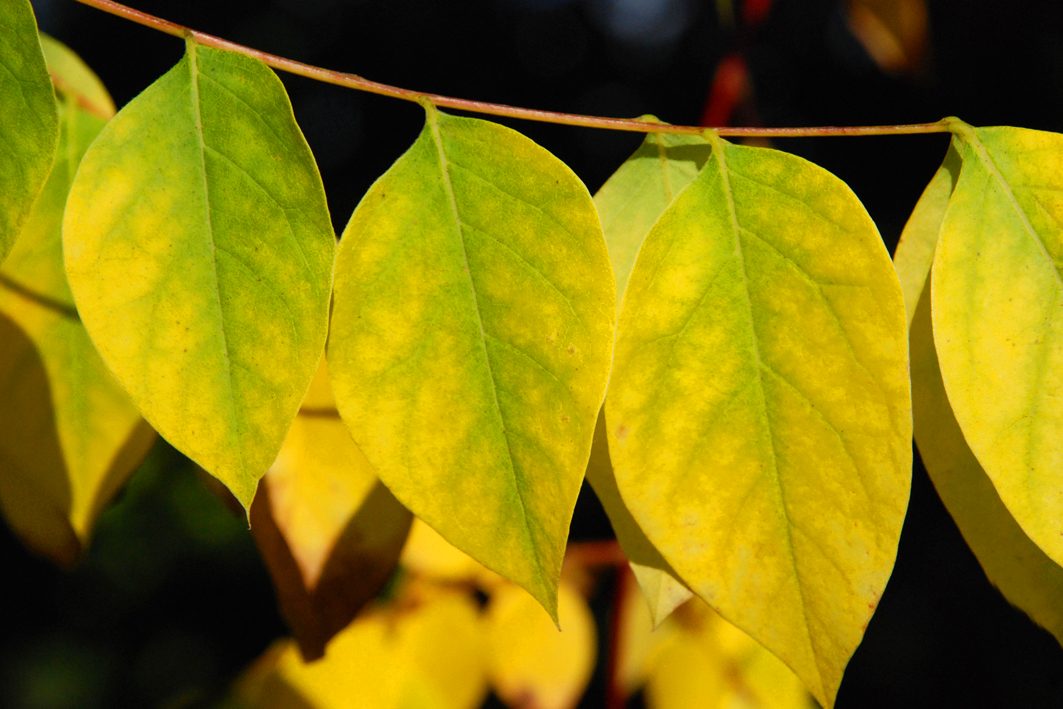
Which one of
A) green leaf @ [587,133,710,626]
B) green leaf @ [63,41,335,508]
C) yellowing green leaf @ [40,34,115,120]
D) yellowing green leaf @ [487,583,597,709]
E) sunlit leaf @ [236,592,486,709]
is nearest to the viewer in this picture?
green leaf @ [63,41,335,508]

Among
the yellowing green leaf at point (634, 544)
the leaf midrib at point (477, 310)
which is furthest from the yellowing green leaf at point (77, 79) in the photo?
the yellowing green leaf at point (634, 544)

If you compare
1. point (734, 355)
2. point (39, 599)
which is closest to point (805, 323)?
point (734, 355)

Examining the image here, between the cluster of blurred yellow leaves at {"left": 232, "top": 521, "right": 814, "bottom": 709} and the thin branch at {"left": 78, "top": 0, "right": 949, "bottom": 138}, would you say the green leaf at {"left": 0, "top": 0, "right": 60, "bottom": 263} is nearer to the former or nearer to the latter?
the thin branch at {"left": 78, "top": 0, "right": 949, "bottom": 138}

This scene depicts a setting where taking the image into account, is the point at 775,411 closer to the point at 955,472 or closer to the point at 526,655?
the point at 955,472

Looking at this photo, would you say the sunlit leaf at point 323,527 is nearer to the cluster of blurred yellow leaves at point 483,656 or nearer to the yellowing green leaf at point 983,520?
the cluster of blurred yellow leaves at point 483,656

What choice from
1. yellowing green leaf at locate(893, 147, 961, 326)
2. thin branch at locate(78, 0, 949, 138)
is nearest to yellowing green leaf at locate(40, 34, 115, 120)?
thin branch at locate(78, 0, 949, 138)

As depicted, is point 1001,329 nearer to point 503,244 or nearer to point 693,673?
point 503,244

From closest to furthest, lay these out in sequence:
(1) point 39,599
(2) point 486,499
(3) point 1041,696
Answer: (2) point 486,499 < (3) point 1041,696 < (1) point 39,599
